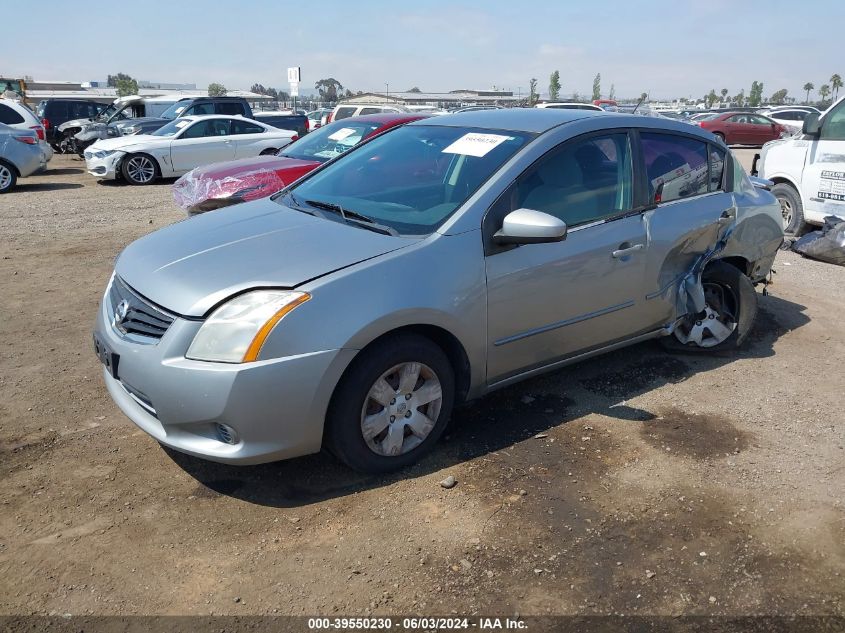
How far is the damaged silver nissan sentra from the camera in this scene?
2.99 meters

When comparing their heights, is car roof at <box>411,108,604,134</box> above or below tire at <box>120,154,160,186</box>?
above

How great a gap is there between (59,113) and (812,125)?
22.7m

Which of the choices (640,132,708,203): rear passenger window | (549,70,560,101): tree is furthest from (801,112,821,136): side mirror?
(549,70,560,101): tree

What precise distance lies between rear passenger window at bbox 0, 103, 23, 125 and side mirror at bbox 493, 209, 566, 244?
549 inches

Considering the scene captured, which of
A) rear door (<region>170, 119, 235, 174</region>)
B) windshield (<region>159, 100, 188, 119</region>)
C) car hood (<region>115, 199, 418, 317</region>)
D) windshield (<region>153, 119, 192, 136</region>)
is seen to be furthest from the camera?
windshield (<region>159, 100, 188, 119</region>)

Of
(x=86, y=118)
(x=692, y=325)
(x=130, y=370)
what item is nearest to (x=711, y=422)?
(x=692, y=325)

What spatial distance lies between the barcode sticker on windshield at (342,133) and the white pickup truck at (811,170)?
210 inches

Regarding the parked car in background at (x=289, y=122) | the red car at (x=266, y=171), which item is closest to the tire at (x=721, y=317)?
the red car at (x=266, y=171)

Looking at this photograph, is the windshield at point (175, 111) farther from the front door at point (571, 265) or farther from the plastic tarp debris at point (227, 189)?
the front door at point (571, 265)

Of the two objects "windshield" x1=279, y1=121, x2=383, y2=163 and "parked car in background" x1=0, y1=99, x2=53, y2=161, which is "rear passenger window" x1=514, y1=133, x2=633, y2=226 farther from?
"parked car in background" x1=0, y1=99, x2=53, y2=161

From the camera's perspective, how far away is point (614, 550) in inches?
115

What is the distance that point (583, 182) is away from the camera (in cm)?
402

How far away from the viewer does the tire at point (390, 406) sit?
3.15m

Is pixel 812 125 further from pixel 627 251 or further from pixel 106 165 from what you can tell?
pixel 106 165
